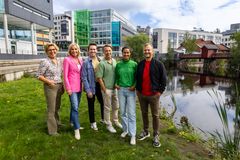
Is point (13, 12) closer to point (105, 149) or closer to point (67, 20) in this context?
point (105, 149)

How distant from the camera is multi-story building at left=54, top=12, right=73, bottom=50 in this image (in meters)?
84.4

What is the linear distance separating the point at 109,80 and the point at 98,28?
83506 mm

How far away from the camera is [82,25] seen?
87125 millimetres

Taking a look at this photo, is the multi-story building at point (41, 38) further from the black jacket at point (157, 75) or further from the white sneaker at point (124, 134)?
the black jacket at point (157, 75)

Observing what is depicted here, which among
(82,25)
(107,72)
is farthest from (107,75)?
(82,25)

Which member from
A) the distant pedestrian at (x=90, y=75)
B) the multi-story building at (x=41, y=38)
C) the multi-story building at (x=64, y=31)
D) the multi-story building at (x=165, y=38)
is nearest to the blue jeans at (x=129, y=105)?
the distant pedestrian at (x=90, y=75)

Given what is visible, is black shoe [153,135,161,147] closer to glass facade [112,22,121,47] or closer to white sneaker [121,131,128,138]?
white sneaker [121,131,128,138]

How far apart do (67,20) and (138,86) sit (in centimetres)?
8503

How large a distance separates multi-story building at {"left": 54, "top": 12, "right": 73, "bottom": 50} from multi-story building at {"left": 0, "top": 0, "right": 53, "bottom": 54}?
3905cm

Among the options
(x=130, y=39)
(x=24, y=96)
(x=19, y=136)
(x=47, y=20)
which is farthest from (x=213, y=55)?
(x=19, y=136)

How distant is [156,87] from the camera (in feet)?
15.0

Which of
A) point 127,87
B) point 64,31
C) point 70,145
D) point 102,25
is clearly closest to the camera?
point 70,145

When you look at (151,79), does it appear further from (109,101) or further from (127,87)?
(109,101)

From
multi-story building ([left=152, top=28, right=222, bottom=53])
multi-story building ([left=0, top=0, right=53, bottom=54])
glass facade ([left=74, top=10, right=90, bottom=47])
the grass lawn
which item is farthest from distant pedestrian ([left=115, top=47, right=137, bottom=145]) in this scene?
multi-story building ([left=152, top=28, right=222, bottom=53])
